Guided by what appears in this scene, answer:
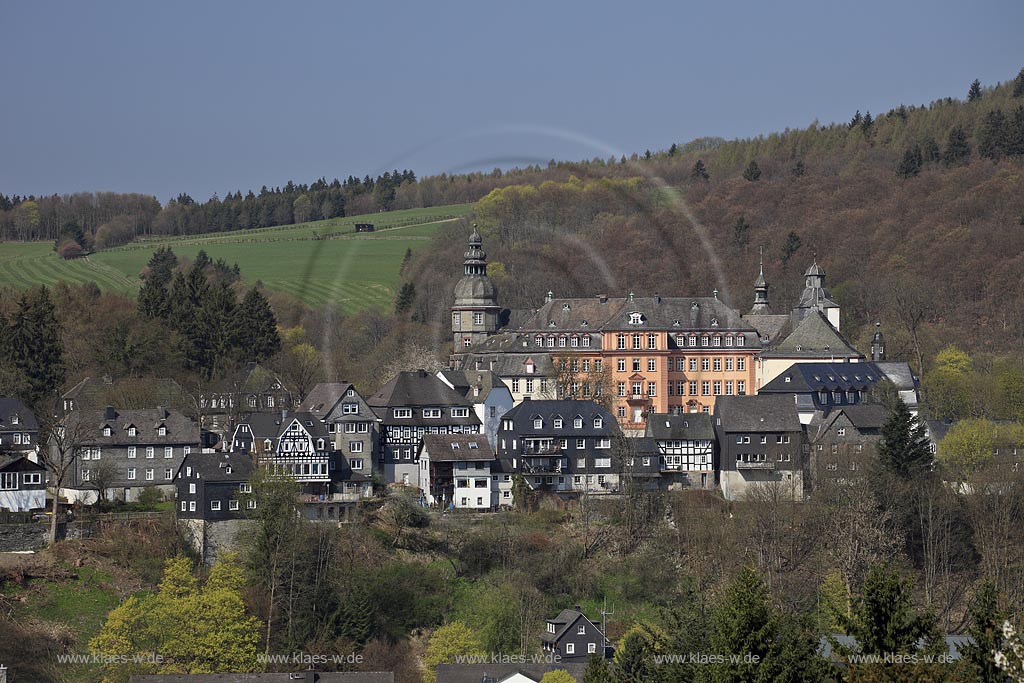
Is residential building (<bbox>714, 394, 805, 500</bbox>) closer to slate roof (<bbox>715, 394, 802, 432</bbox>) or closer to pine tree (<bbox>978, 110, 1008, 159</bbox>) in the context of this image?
slate roof (<bbox>715, 394, 802, 432</bbox>)

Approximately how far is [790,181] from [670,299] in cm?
5241

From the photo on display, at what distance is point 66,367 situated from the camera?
77875 millimetres

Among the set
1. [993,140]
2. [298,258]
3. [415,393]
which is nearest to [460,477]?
[415,393]

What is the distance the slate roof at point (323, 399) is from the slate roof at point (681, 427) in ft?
36.8

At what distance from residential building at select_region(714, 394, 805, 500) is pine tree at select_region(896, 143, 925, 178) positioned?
66.3m

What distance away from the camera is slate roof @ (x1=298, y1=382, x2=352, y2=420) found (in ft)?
223

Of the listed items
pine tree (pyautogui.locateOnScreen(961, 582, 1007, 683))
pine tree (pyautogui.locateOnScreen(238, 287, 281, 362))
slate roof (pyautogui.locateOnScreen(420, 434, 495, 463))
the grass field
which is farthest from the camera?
the grass field

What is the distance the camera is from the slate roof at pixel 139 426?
64.8 meters

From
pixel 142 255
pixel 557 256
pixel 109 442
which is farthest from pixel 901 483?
pixel 142 255

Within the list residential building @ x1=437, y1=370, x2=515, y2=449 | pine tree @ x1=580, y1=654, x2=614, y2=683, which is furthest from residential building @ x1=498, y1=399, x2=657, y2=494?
pine tree @ x1=580, y1=654, x2=614, y2=683

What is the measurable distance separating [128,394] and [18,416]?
5.57 meters

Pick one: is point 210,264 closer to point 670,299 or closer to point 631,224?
point 631,224

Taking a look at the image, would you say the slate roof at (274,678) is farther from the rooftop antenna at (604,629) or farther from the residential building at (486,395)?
the residential building at (486,395)

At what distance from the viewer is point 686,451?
68750 millimetres
